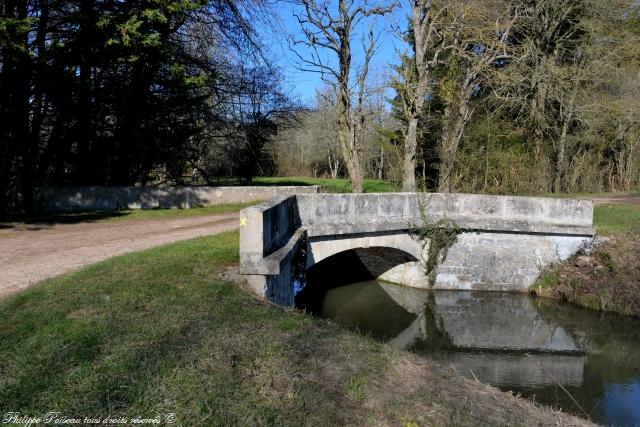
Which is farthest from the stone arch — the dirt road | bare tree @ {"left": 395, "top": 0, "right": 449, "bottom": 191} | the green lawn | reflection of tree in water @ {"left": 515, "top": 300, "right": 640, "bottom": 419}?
the green lawn

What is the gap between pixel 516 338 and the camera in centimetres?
1014

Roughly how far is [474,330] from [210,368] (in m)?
7.65

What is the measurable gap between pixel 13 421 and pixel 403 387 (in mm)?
2761

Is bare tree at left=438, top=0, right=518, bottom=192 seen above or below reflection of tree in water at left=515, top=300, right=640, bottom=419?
above

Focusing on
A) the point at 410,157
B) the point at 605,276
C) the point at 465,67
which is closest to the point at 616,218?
the point at 605,276

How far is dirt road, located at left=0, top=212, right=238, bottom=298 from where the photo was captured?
6.85 metres

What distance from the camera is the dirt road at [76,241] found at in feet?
22.5

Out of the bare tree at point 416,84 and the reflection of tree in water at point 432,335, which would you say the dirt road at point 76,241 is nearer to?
the reflection of tree in water at point 432,335

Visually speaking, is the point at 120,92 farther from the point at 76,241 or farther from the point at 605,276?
the point at 605,276

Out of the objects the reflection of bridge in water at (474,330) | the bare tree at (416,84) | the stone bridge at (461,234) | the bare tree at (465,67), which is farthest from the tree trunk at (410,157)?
the reflection of bridge in water at (474,330)

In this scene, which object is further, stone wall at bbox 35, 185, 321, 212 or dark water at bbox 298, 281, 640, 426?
stone wall at bbox 35, 185, 321, 212

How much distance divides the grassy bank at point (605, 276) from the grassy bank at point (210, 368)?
26.6 ft

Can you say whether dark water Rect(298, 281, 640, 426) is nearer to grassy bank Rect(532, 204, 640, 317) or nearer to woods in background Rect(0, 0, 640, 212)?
grassy bank Rect(532, 204, 640, 317)

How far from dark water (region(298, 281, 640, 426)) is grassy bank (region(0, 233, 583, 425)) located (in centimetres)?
307
